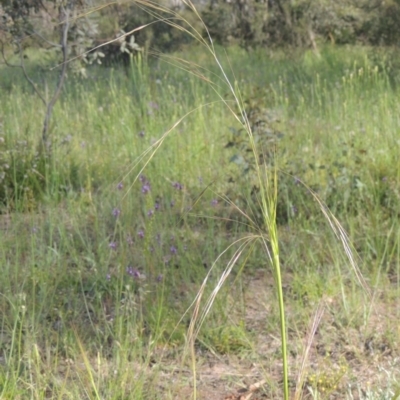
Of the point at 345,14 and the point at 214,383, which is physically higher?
the point at 345,14

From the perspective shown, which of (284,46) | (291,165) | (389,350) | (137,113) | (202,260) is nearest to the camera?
(389,350)

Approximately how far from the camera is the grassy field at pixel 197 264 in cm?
246

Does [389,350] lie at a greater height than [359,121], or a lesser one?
lesser

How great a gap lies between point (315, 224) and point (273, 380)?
133 cm

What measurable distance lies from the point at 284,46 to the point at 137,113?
18.6 ft

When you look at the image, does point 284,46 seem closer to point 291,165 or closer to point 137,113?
point 137,113

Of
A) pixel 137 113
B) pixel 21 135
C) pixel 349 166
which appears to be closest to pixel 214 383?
pixel 349 166

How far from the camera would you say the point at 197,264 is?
3.39 metres

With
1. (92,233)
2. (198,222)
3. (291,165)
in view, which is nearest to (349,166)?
(291,165)

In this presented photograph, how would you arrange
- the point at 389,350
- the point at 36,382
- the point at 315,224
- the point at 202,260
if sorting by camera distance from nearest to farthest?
the point at 36,382 < the point at 389,350 < the point at 202,260 < the point at 315,224

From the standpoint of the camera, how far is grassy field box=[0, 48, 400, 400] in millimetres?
2463

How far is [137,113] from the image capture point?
5.97m

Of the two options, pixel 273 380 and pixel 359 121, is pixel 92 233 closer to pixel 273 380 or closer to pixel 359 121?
pixel 273 380

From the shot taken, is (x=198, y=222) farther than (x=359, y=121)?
No
